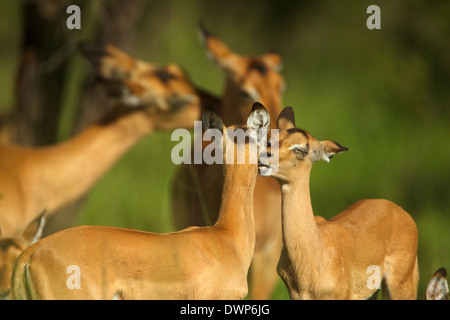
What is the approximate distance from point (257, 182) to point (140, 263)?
2.67ft

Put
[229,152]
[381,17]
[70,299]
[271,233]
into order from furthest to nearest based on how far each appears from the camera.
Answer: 1. [271,233]
2. [381,17]
3. [229,152]
4. [70,299]

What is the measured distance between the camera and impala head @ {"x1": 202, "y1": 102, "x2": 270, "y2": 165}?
58.5 inches

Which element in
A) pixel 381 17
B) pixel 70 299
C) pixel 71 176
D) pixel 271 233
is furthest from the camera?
pixel 71 176

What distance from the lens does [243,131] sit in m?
1.55

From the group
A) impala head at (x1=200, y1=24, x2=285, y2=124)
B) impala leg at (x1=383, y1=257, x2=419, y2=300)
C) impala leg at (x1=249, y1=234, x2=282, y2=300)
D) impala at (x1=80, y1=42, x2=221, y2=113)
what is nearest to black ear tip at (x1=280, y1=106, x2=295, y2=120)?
impala leg at (x1=383, y1=257, x2=419, y2=300)

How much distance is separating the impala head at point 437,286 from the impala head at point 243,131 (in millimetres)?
468

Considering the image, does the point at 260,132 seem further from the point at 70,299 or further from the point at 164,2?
the point at 164,2

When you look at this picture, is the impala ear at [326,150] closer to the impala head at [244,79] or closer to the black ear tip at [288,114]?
the black ear tip at [288,114]

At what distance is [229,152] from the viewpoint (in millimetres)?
1562

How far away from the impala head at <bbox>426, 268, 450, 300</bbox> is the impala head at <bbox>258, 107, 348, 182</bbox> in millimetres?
374

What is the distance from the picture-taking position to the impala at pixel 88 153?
246cm

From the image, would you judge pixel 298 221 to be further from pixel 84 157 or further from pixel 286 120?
pixel 84 157
